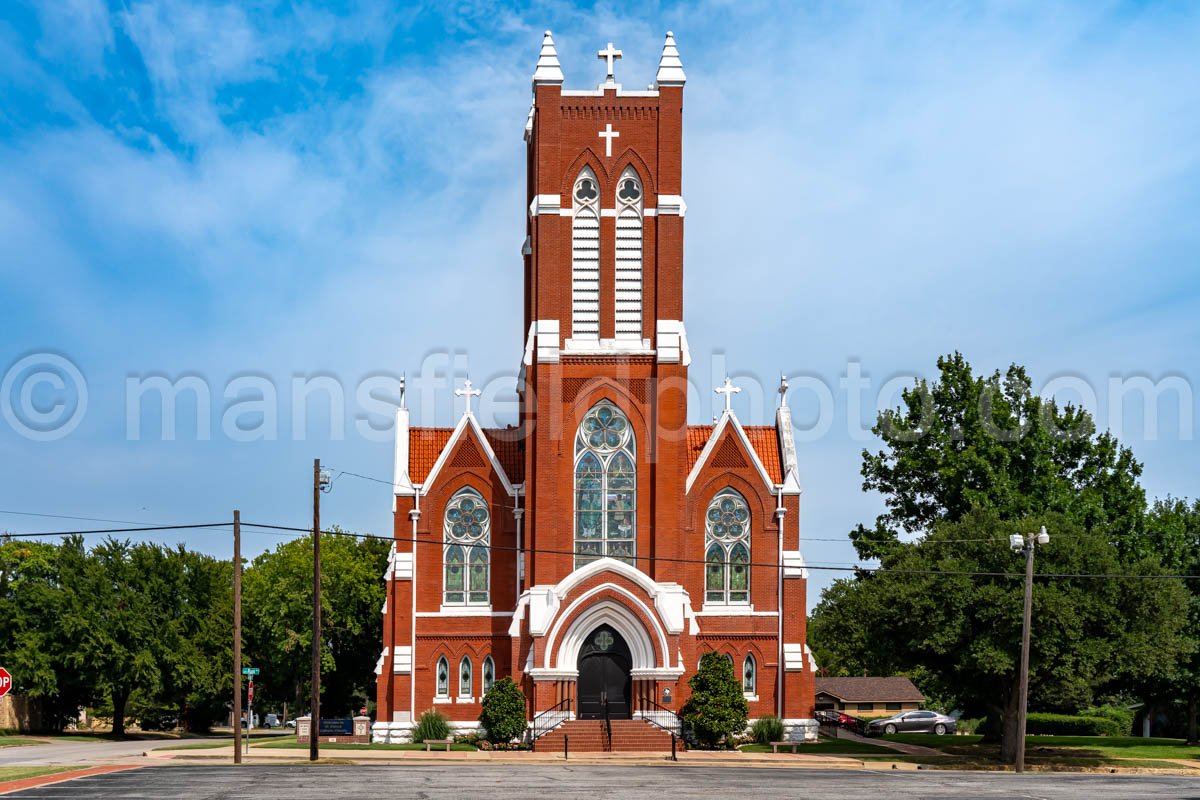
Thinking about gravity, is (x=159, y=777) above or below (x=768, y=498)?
below

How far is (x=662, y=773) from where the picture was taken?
33.2m

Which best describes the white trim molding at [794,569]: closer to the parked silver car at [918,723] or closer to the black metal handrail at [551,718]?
the black metal handrail at [551,718]

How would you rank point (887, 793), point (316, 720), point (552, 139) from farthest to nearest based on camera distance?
point (552, 139) < point (316, 720) < point (887, 793)

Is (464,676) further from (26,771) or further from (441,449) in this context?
(26,771)

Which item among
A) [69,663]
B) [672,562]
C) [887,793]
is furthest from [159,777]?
[69,663]

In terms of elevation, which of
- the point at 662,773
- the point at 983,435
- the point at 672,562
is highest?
the point at 983,435

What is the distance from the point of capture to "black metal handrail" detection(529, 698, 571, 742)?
4438 centimetres

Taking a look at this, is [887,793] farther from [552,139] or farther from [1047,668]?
[552,139]

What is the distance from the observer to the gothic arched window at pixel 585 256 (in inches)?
1885

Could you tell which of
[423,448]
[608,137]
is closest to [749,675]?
[423,448]

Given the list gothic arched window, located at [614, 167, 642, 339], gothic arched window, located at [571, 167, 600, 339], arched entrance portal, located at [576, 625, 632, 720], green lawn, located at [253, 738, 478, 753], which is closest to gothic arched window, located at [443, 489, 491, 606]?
arched entrance portal, located at [576, 625, 632, 720]

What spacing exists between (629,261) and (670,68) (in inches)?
283

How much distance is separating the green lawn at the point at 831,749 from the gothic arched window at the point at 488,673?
29.4 ft

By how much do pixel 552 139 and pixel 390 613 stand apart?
1766cm
